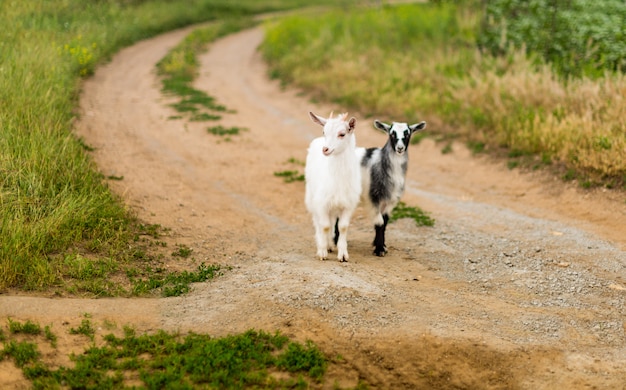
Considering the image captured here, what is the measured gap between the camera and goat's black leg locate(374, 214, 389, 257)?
9125 millimetres

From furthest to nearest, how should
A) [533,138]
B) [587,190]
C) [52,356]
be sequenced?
[533,138], [587,190], [52,356]

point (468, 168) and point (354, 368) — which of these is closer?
point (354, 368)

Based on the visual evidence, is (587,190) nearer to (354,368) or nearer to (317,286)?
(317,286)

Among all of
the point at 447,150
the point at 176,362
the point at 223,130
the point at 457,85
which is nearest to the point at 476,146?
the point at 447,150

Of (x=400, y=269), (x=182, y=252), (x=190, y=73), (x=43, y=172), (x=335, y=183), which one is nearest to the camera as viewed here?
(x=335, y=183)

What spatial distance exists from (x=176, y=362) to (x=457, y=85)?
1246cm

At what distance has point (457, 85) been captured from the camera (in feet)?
54.6

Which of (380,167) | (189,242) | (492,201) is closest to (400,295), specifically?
(380,167)

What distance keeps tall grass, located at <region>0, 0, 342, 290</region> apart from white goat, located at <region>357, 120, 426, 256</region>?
11.0 feet

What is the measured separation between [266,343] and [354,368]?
910mm

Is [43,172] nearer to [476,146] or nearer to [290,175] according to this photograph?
[290,175]

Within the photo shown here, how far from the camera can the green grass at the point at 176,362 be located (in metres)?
5.88

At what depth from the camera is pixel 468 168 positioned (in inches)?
538

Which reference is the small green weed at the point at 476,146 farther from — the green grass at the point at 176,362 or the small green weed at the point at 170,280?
the green grass at the point at 176,362
